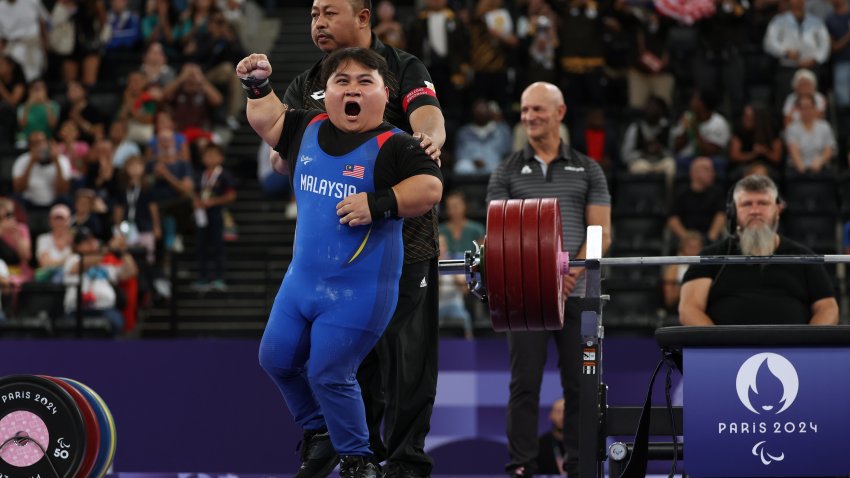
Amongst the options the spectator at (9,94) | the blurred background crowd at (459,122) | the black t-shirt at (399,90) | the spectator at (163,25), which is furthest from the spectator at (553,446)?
the spectator at (163,25)

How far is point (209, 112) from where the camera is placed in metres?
13.7

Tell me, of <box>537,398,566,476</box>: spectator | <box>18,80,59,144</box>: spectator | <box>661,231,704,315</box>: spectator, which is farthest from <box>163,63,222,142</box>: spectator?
<box>537,398,566,476</box>: spectator

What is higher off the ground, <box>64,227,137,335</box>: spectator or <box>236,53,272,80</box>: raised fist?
<box>236,53,272,80</box>: raised fist

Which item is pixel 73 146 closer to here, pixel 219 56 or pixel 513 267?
pixel 219 56

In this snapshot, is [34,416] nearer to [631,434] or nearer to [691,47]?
[631,434]

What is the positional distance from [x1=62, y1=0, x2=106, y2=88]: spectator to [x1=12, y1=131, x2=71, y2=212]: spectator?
2.32m

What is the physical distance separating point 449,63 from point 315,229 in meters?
8.89

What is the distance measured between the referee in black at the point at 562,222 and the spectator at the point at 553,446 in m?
1.45

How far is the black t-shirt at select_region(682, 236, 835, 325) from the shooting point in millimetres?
6137

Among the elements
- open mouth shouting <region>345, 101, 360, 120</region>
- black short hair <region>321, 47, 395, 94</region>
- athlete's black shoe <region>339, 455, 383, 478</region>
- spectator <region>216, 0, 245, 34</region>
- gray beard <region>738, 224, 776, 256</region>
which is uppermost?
spectator <region>216, 0, 245, 34</region>

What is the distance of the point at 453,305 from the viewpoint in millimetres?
9531

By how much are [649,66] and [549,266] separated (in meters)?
8.38

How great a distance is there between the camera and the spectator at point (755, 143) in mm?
11719

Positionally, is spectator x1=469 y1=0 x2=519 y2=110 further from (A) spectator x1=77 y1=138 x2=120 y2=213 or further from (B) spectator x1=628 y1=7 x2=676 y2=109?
(A) spectator x1=77 y1=138 x2=120 y2=213
